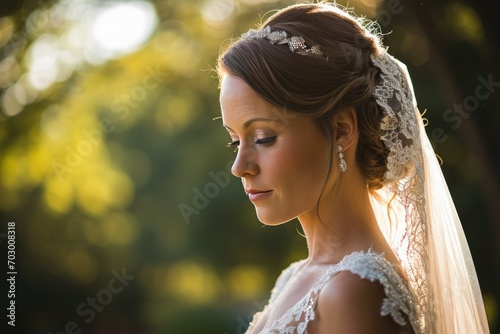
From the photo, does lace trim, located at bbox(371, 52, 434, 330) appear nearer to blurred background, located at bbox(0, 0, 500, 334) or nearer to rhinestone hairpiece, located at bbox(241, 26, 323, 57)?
rhinestone hairpiece, located at bbox(241, 26, 323, 57)

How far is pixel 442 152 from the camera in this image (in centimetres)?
510

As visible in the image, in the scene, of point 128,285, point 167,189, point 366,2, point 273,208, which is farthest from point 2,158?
point 128,285

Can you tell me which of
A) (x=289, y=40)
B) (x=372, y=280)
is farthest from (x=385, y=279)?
(x=289, y=40)

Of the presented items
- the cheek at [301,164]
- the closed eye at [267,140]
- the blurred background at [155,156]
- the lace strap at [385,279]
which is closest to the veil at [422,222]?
the lace strap at [385,279]

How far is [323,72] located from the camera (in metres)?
1.98

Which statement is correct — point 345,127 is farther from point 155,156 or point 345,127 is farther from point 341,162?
point 155,156

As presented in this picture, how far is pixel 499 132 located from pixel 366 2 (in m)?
1.52

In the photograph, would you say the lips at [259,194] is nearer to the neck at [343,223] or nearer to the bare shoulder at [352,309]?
the neck at [343,223]

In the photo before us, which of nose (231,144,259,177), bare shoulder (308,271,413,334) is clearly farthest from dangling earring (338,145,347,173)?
bare shoulder (308,271,413,334)

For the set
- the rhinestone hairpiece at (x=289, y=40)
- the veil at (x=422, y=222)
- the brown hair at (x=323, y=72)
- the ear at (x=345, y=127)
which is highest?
the rhinestone hairpiece at (x=289, y=40)

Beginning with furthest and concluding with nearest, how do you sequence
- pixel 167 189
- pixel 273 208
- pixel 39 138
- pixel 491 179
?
pixel 167 189 → pixel 39 138 → pixel 491 179 → pixel 273 208

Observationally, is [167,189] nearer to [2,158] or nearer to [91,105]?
[91,105]

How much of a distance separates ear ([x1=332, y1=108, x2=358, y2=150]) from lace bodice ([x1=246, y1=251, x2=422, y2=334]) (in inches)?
14.1

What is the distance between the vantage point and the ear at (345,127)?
6.61 ft
